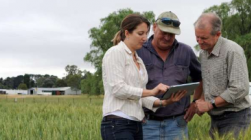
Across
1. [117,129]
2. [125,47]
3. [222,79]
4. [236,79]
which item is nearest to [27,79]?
[222,79]

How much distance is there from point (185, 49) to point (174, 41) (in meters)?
0.15

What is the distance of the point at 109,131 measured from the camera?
2.84 m

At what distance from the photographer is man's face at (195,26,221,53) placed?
342 centimetres

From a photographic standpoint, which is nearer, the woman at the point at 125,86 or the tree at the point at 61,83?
the woman at the point at 125,86

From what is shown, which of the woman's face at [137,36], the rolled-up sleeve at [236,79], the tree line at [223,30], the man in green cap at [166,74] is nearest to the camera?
the woman's face at [137,36]

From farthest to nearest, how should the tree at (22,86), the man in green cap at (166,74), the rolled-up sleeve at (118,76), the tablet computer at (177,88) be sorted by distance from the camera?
the tree at (22,86), the man in green cap at (166,74), the tablet computer at (177,88), the rolled-up sleeve at (118,76)

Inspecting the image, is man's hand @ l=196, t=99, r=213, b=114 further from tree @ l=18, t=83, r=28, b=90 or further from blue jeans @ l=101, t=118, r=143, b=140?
tree @ l=18, t=83, r=28, b=90

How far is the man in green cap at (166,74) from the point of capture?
3.76 meters

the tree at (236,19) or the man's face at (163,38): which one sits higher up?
the tree at (236,19)

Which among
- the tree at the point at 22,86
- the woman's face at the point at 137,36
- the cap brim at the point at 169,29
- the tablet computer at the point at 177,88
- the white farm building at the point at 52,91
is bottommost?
the white farm building at the point at 52,91

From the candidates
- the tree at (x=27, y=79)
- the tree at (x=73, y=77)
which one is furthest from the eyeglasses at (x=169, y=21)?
the tree at (x=27, y=79)

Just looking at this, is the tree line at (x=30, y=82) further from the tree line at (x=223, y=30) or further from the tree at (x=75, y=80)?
the tree line at (x=223, y=30)

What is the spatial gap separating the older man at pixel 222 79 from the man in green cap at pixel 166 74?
0.27m

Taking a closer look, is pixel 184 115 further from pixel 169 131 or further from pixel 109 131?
pixel 109 131
